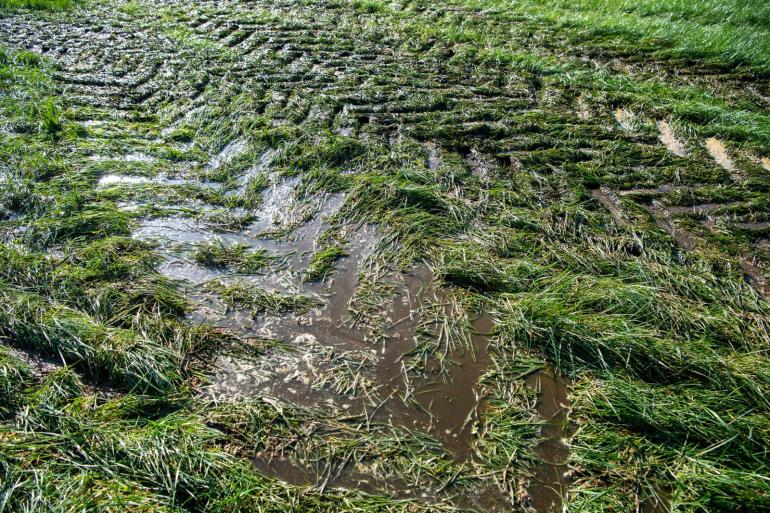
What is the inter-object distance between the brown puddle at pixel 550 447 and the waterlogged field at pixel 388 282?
13 millimetres

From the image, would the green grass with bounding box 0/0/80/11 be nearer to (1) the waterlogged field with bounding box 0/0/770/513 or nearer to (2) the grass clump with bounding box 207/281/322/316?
(1) the waterlogged field with bounding box 0/0/770/513

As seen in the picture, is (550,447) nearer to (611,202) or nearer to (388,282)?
(388,282)

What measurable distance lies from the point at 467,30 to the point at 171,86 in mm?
4141

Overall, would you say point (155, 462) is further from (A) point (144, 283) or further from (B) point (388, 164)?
(B) point (388, 164)

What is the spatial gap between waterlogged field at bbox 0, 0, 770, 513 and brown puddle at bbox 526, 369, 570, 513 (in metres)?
0.01

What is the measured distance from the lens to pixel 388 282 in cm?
367

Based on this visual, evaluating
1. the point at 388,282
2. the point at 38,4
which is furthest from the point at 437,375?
the point at 38,4

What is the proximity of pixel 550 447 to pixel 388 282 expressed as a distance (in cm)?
150

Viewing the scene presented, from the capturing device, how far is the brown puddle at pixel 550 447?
251 centimetres

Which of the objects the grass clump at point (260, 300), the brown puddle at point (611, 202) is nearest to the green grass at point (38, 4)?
the grass clump at point (260, 300)

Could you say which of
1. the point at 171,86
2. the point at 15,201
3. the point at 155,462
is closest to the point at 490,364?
the point at 155,462

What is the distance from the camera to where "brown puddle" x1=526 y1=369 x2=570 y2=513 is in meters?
2.51

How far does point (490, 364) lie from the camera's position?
10.3 feet

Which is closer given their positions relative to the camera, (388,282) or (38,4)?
(388,282)
